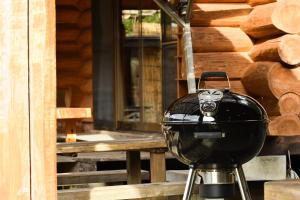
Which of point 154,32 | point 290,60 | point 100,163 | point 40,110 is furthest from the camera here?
point 154,32

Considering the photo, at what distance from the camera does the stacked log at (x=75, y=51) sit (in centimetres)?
1292

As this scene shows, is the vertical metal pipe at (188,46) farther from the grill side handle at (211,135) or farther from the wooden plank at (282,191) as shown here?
the wooden plank at (282,191)

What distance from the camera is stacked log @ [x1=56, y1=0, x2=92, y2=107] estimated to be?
12.9 metres

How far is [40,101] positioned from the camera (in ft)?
11.9

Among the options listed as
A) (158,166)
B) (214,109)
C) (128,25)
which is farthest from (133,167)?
(128,25)

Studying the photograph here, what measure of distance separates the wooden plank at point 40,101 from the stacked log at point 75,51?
9.25 m

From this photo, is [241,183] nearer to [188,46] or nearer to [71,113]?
[188,46]

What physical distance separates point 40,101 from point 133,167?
10.0 ft

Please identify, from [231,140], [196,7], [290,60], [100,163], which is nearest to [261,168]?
[290,60]

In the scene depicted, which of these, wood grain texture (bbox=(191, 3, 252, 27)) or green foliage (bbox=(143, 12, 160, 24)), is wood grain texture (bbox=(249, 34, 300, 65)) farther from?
green foliage (bbox=(143, 12, 160, 24))

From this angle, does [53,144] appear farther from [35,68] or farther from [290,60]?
[290,60]

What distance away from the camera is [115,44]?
12.0 m

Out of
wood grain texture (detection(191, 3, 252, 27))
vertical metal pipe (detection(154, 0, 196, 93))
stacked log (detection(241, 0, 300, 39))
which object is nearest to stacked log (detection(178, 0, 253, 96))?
wood grain texture (detection(191, 3, 252, 27))

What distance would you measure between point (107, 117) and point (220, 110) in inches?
326
